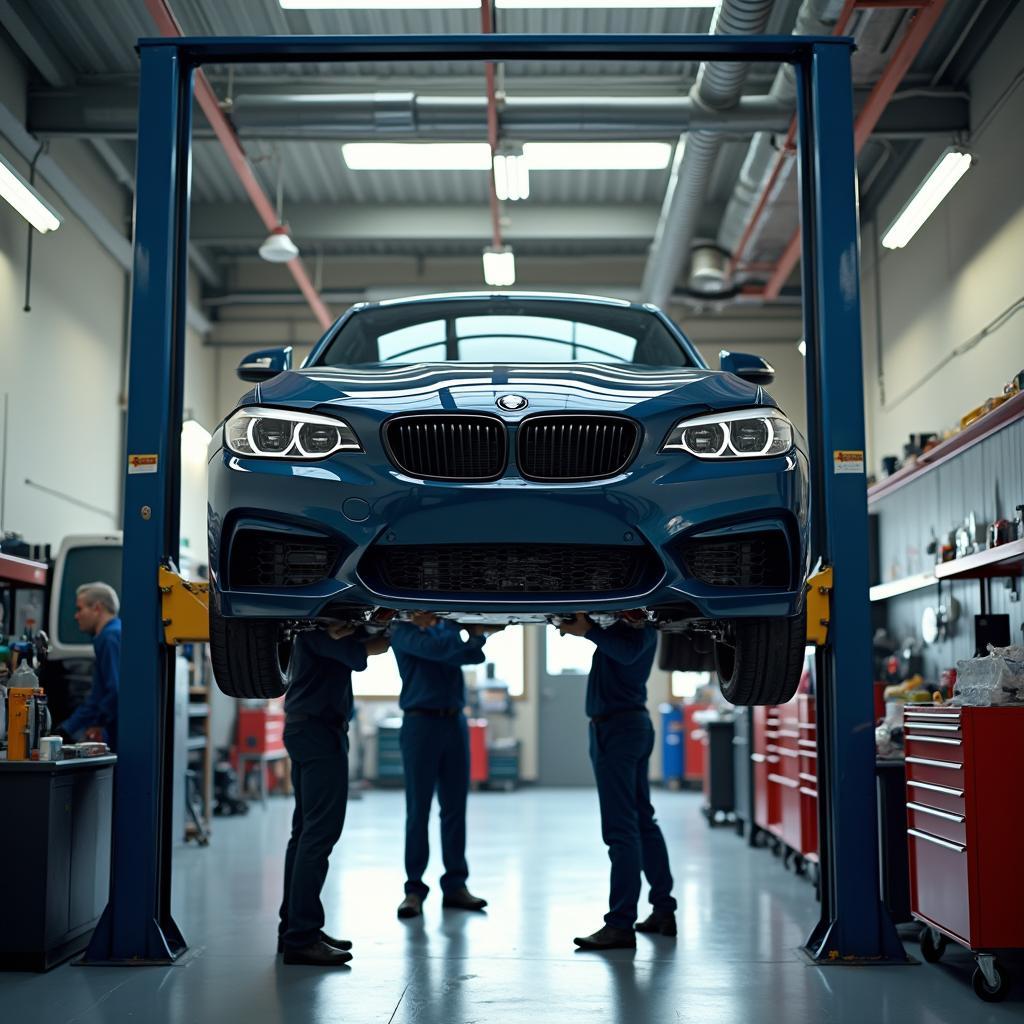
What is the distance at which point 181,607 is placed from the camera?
4.43 metres

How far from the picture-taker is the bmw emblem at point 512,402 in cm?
307

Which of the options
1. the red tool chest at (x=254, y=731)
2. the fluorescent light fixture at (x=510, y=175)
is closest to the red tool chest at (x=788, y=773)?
the fluorescent light fixture at (x=510, y=175)

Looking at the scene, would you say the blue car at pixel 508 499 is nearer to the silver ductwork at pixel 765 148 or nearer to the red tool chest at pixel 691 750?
the silver ductwork at pixel 765 148

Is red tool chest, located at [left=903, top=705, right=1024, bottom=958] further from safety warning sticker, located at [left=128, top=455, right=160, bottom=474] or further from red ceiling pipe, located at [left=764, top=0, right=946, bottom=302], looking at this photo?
red ceiling pipe, located at [left=764, top=0, right=946, bottom=302]

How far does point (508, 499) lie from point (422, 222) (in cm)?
996

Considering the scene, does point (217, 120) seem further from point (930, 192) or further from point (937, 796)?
point (937, 796)

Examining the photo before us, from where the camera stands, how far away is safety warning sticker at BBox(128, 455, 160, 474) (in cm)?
448

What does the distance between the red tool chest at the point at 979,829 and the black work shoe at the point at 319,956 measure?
2128 mm

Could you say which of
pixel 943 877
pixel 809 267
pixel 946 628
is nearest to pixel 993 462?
pixel 946 628

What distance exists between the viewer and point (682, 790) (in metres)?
14.3

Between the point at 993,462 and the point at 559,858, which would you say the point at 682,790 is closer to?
the point at 559,858

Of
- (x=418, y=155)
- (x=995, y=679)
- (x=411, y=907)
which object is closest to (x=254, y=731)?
(x=418, y=155)

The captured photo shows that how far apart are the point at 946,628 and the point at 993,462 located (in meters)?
1.47

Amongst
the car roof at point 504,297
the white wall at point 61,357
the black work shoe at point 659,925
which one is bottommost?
the black work shoe at point 659,925
